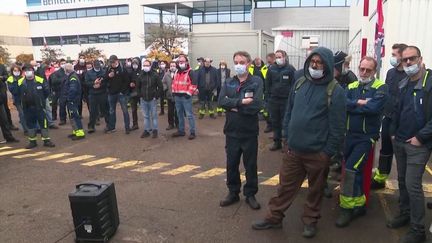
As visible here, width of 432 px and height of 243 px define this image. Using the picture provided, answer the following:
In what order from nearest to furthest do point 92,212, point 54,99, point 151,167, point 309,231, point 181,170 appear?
point 92,212 → point 309,231 → point 181,170 → point 151,167 → point 54,99

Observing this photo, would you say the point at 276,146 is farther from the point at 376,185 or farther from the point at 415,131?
the point at 415,131

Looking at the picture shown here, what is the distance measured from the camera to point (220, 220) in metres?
4.81

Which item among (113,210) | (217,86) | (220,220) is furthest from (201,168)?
(217,86)

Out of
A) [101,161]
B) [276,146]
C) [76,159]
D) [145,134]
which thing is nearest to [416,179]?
[276,146]

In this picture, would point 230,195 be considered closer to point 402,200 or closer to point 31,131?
point 402,200

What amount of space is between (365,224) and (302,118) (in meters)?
1.65

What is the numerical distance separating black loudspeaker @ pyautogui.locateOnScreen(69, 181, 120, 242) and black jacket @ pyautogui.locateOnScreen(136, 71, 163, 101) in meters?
5.16

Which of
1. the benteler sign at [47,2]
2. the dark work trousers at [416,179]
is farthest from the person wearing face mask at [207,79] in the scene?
→ the benteler sign at [47,2]

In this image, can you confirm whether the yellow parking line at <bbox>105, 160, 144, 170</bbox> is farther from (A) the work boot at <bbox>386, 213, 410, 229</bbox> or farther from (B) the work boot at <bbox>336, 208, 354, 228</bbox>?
(A) the work boot at <bbox>386, 213, 410, 229</bbox>

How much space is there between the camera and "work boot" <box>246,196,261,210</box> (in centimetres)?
511

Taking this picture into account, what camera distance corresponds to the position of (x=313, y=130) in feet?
13.3

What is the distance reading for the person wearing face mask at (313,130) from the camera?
158 inches

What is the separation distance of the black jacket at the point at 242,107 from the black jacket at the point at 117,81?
5.58 m

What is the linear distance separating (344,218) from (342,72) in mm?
2261
